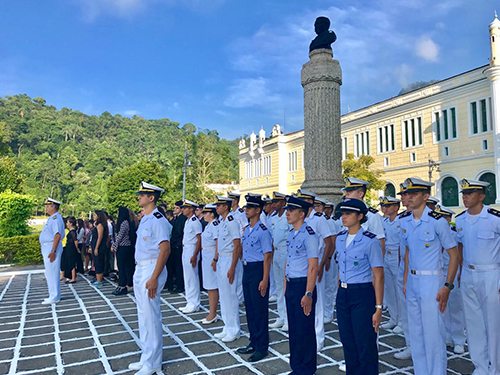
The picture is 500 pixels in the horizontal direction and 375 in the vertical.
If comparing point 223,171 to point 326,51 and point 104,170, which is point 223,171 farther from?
point 326,51

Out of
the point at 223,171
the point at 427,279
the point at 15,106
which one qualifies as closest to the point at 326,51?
the point at 427,279

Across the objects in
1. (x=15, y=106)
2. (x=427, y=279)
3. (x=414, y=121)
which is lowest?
(x=427, y=279)

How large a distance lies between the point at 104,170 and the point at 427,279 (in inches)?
2444

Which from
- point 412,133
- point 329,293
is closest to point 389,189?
point 412,133

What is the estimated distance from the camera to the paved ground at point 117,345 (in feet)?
13.5

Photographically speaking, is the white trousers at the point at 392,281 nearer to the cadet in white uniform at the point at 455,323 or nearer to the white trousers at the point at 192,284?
the cadet in white uniform at the point at 455,323

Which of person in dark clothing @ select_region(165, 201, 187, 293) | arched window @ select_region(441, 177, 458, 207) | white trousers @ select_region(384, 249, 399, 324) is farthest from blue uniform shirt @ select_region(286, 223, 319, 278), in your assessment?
arched window @ select_region(441, 177, 458, 207)

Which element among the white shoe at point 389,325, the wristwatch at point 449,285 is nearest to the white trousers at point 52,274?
the white shoe at point 389,325

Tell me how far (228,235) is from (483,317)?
9.83ft

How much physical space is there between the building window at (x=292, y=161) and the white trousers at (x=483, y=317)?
33.6m

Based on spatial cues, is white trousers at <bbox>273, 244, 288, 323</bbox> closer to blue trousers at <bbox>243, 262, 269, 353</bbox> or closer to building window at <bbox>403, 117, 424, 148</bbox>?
blue trousers at <bbox>243, 262, 269, 353</bbox>

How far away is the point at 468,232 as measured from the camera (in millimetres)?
3850

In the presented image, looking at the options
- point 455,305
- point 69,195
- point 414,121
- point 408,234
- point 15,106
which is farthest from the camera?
point 15,106

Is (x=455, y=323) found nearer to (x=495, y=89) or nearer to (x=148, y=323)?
(x=148, y=323)
